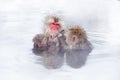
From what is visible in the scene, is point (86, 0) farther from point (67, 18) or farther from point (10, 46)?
point (10, 46)

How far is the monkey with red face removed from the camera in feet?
1.48

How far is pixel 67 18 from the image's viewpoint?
474mm

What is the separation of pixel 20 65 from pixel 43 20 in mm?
87

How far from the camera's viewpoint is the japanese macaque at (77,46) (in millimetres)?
453

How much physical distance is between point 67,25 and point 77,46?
0.13 feet

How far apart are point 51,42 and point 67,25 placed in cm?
4

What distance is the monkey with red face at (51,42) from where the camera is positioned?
450mm

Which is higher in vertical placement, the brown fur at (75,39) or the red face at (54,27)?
the red face at (54,27)

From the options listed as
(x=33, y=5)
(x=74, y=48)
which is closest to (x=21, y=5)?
(x=33, y=5)

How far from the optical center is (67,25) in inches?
18.3

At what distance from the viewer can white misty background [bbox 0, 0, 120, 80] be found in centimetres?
44

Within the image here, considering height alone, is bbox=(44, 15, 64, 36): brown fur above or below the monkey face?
above

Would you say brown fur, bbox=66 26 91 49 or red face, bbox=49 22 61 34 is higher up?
red face, bbox=49 22 61 34

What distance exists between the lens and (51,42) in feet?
1.50
